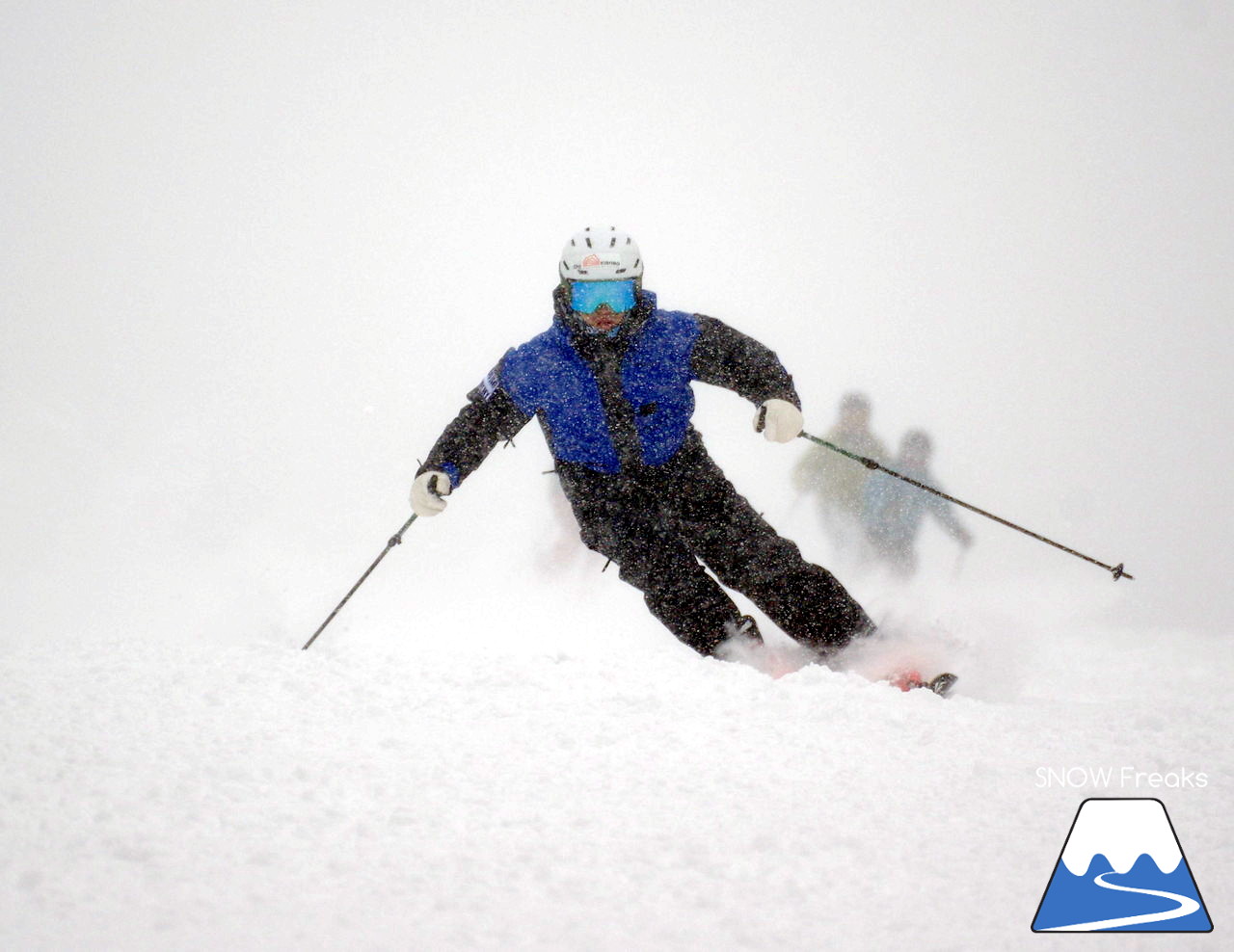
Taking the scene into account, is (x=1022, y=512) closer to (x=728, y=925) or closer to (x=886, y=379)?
(x=886, y=379)

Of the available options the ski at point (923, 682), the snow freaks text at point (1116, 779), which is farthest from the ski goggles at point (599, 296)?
the snow freaks text at point (1116, 779)

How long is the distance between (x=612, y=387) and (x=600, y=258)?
0.57m

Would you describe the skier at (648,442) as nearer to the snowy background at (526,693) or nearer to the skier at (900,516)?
the snowy background at (526,693)

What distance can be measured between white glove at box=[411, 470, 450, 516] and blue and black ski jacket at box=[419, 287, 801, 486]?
2.1 inches

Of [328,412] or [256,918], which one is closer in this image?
[256,918]

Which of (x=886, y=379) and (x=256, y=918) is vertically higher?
(x=886, y=379)

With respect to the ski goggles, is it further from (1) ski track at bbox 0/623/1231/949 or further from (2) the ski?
(2) the ski

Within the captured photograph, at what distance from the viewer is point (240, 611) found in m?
6.44

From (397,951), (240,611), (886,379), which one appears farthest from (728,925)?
(886,379)

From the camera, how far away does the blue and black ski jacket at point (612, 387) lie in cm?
383

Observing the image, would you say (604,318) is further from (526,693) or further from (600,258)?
(526,693)

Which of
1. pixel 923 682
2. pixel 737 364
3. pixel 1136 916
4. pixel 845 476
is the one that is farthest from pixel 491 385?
pixel 845 476

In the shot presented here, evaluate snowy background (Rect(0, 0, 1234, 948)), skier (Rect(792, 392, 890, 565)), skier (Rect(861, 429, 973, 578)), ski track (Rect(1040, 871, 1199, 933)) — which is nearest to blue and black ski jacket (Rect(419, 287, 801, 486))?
snowy background (Rect(0, 0, 1234, 948))

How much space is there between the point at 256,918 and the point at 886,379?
39314 millimetres
